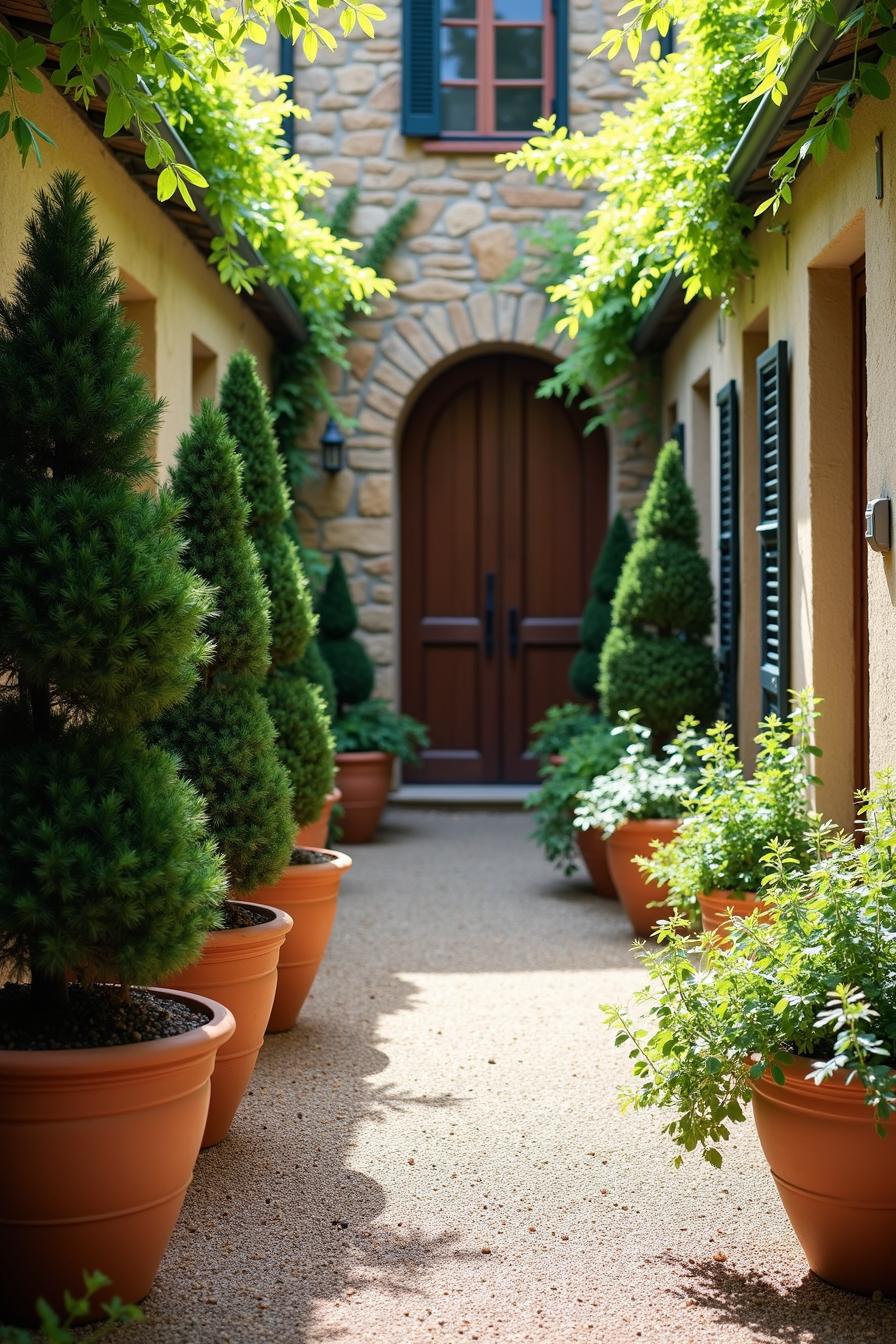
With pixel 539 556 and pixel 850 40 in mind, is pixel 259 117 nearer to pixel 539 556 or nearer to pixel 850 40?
pixel 850 40

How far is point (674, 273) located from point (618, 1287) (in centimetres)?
481

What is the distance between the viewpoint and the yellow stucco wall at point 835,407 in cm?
399

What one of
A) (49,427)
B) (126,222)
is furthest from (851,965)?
(126,222)

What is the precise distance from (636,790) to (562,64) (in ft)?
17.5

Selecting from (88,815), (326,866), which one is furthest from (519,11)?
(88,815)

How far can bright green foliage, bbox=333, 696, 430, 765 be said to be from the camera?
28.1 ft

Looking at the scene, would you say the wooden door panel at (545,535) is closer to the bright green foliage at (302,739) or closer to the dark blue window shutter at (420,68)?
the dark blue window shutter at (420,68)

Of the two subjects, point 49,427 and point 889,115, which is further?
point 889,115

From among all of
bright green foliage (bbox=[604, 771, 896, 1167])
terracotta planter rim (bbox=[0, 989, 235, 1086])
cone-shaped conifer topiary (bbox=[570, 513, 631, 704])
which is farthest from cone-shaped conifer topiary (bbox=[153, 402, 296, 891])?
cone-shaped conifer topiary (bbox=[570, 513, 631, 704])

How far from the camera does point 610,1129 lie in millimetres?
3830

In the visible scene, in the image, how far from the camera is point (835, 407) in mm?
4988

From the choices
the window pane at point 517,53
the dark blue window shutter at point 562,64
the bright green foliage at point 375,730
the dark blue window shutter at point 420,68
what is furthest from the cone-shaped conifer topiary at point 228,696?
the window pane at point 517,53

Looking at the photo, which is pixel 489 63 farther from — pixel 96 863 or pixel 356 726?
pixel 96 863

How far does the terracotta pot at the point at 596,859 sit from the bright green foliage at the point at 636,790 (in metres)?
0.54
